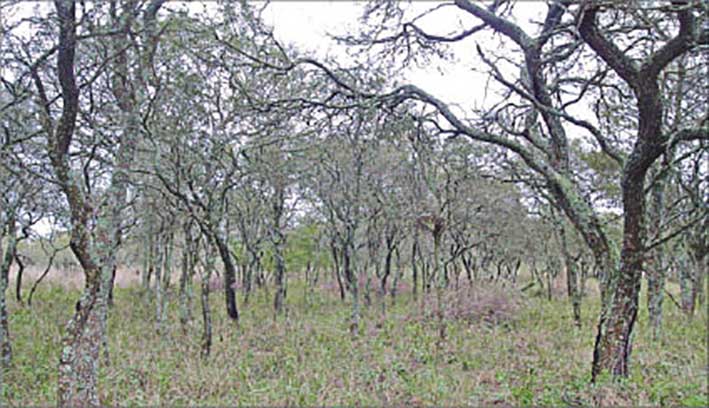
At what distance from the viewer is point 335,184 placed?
53.0 ft

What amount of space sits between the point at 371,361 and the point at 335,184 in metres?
7.12

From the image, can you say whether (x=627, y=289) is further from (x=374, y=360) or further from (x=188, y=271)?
(x=188, y=271)

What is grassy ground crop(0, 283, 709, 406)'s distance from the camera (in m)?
7.02

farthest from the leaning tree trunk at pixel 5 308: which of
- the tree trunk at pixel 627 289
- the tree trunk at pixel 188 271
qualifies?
the tree trunk at pixel 627 289

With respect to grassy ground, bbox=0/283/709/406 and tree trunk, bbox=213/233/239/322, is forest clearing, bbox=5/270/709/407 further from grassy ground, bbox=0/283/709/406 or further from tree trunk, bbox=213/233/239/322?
tree trunk, bbox=213/233/239/322

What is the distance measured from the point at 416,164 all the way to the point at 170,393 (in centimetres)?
919

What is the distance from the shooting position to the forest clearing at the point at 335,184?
5.81 m

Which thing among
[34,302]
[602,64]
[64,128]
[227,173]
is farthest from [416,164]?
[34,302]

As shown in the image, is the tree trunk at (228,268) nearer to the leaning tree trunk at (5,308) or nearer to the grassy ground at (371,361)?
the grassy ground at (371,361)

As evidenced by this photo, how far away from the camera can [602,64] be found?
7.68 metres

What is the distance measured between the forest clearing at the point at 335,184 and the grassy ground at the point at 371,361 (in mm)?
65

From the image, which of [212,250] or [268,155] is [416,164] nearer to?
[268,155]

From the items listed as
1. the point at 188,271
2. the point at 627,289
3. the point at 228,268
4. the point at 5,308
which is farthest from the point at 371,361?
the point at 5,308

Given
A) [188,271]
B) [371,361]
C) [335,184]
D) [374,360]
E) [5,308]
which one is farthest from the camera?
[335,184]
